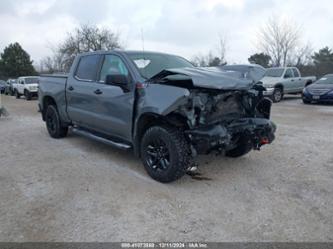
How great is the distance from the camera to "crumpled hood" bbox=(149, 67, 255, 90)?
386 cm

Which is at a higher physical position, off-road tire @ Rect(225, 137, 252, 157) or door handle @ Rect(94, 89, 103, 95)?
door handle @ Rect(94, 89, 103, 95)

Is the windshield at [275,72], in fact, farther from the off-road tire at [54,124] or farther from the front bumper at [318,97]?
the off-road tire at [54,124]

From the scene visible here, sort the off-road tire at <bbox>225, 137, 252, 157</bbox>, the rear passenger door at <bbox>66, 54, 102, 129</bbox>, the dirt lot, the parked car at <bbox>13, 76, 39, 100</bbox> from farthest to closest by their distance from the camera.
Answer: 1. the parked car at <bbox>13, 76, 39, 100</bbox>
2. the rear passenger door at <bbox>66, 54, 102, 129</bbox>
3. the off-road tire at <bbox>225, 137, 252, 157</bbox>
4. the dirt lot

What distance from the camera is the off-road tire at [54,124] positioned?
22.5 ft

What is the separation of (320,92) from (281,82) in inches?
84.8

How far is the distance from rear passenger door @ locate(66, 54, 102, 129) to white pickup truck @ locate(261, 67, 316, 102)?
11011 millimetres

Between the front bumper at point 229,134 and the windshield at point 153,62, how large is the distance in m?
1.24

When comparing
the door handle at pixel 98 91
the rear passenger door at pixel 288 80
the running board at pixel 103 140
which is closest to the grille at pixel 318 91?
the rear passenger door at pixel 288 80

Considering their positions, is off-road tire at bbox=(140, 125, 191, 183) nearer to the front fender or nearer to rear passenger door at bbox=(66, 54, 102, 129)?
the front fender

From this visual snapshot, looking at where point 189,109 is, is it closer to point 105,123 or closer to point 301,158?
point 105,123

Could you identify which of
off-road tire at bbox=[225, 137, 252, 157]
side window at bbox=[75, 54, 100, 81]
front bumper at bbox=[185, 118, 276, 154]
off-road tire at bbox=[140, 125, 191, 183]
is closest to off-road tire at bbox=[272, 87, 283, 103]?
off-road tire at bbox=[225, 137, 252, 157]

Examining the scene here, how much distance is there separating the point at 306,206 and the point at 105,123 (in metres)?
3.17

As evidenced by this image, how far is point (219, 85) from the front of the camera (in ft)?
12.9

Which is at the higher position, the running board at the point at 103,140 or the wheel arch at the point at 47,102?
the wheel arch at the point at 47,102
